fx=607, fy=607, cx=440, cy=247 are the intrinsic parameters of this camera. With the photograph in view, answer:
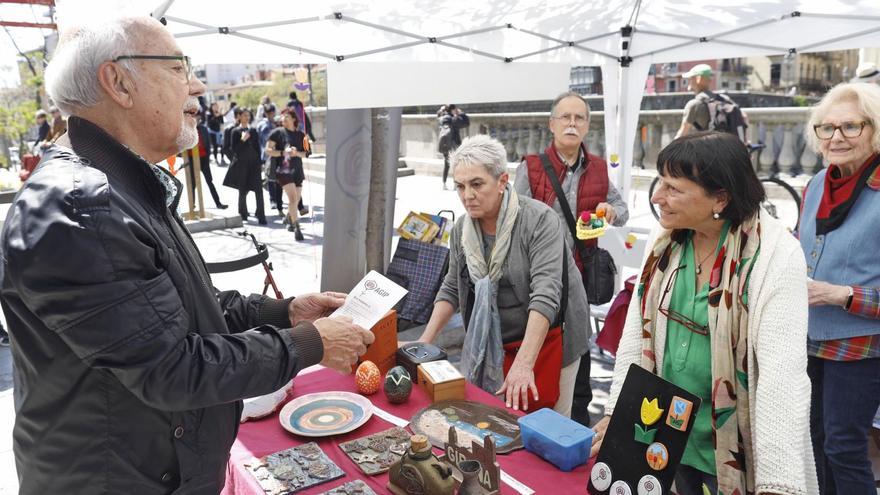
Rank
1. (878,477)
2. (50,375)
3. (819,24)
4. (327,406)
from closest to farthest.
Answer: (50,375) → (327,406) → (878,477) → (819,24)

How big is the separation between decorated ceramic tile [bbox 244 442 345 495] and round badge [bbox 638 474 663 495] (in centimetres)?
82

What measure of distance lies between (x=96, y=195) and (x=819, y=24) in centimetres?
524

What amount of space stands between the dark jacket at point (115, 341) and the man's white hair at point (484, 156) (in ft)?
4.19

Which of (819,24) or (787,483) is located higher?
(819,24)

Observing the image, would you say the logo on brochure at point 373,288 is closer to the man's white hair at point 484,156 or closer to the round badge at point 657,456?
the man's white hair at point 484,156

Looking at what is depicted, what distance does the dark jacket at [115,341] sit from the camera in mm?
1110

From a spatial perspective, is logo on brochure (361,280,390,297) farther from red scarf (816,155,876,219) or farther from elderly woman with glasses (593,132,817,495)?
red scarf (816,155,876,219)

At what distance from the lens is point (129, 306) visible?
1132mm

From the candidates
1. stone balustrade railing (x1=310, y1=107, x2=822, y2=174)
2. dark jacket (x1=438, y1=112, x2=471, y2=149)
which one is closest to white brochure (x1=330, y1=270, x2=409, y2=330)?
stone balustrade railing (x1=310, y1=107, x2=822, y2=174)

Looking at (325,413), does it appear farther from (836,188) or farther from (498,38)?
(498,38)

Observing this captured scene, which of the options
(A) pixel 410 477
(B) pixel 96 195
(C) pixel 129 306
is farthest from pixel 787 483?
(B) pixel 96 195

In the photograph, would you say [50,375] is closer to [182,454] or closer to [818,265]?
[182,454]

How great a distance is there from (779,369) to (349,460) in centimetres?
124

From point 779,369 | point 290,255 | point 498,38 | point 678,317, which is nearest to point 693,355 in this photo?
point 678,317
